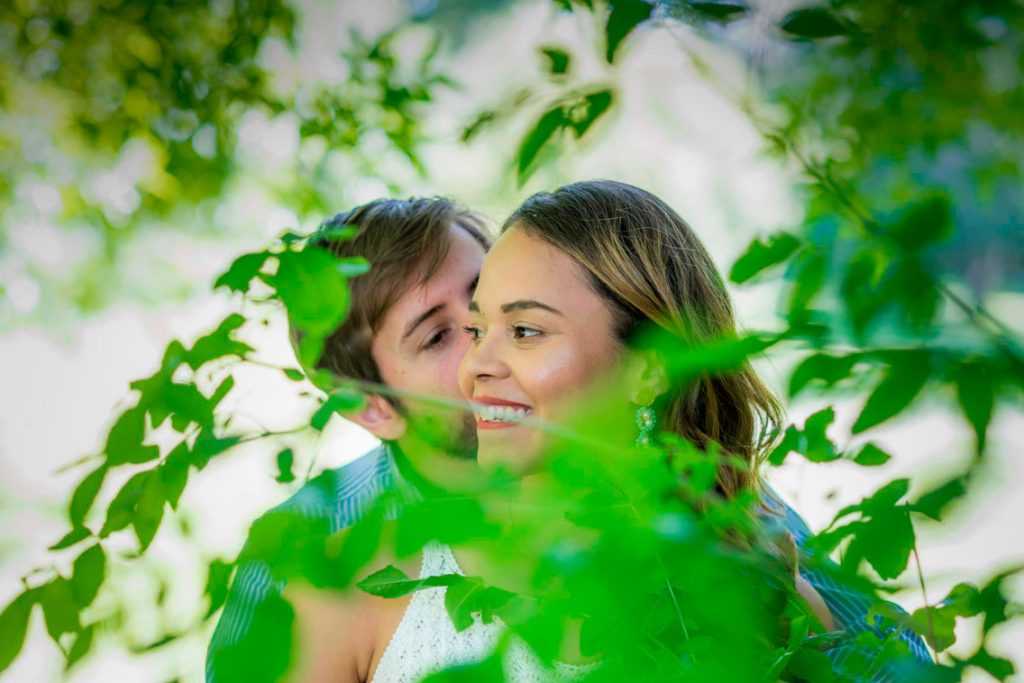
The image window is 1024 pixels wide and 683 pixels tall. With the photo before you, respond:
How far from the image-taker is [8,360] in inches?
132

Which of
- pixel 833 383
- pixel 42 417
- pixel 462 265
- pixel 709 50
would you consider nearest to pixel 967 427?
pixel 833 383

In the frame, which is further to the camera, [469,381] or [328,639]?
[328,639]

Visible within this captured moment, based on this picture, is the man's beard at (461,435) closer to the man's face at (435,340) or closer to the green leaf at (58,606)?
the man's face at (435,340)

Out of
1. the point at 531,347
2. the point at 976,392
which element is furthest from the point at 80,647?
the point at 531,347

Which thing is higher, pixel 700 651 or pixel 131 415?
pixel 131 415

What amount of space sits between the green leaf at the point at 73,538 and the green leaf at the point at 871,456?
0.53 metres

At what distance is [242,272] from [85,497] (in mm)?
187

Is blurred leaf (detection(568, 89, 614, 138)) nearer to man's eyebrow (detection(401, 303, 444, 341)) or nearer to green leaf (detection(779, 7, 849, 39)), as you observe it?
green leaf (detection(779, 7, 849, 39))

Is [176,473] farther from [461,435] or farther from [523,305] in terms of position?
[461,435]

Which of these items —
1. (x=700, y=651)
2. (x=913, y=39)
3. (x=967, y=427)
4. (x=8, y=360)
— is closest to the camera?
(x=967, y=427)

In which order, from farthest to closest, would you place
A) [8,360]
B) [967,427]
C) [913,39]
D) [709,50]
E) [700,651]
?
[8,360] → [709,50] → [913,39] → [700,651] → [967,427]

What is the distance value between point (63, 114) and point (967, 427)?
2522mm

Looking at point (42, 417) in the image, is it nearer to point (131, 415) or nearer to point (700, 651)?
point (131, 415)

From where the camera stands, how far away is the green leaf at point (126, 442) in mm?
654
